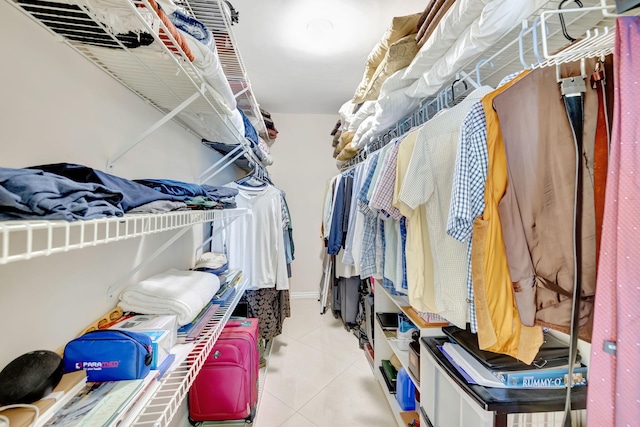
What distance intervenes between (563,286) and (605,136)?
294mm

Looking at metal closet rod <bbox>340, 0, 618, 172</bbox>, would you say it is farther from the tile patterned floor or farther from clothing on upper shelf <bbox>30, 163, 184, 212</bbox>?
the tile patterned floor

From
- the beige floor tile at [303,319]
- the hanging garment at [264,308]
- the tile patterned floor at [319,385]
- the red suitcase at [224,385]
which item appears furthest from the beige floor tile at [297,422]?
the beige floor tile at [303,319]

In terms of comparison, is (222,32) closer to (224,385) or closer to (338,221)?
(338,221)

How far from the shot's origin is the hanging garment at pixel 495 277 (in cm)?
67

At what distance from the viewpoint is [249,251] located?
210cm

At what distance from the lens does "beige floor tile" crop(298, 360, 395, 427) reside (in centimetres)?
160

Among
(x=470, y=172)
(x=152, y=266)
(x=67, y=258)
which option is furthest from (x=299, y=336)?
(x=470, y=172)

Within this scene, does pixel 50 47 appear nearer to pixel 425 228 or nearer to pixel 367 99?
pixel 425 228

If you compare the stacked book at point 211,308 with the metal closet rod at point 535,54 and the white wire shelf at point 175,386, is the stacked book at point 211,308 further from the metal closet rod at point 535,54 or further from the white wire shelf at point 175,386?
the metal closet rod at point 535,54

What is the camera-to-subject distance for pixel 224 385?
1.35m

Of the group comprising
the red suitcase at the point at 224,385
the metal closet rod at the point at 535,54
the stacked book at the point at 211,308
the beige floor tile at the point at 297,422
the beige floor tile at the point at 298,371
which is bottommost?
the beige floor tile at the point at 297,422

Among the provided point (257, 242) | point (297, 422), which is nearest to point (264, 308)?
point (257, 242)

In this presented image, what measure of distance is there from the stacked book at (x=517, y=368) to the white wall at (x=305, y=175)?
2677 mm

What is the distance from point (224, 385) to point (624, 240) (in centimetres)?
155
